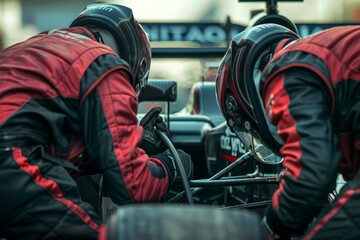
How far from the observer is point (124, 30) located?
10.3 ft

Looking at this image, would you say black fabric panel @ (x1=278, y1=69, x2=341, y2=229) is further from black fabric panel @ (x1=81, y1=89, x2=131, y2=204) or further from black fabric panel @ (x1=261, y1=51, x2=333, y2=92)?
black fabric panel @ (x1=81, y1=89, x2=131, y2=204)

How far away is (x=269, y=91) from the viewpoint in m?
2.56

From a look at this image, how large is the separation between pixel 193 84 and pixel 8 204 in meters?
3.87

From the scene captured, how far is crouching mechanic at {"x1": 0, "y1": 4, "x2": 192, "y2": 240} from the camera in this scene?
246 cm

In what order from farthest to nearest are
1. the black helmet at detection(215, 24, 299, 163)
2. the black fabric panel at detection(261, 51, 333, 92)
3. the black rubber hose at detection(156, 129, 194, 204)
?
the black helmet at detection(215, 24, 299, 163) → the black rubber hose at detection(156, 129, 194, 204) → the black fabric panel at detection(261, 51, 333, 92)

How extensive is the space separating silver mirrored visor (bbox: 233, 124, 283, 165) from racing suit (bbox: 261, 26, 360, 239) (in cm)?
82

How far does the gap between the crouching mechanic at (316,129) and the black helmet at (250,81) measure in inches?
17.8

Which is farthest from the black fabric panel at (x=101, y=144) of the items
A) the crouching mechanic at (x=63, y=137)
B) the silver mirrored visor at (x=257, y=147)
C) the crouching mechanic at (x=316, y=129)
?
the silver mirrored visor at (x=257, y=147)

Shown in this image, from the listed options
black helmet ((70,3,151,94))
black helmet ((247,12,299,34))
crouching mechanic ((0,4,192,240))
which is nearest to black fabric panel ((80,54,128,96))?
crouching mechanic ((0,4,192,240))

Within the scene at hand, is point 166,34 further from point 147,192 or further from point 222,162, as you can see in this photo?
point 147,192

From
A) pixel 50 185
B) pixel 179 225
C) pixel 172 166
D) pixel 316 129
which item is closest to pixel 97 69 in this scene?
pixel 50 185

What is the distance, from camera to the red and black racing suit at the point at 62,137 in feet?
8.07

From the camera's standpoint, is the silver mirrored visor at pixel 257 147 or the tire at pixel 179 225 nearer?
the tire at pixel 179 225

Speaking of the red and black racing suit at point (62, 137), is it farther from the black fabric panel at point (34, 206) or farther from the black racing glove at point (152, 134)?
the black racing glove at point (152, 134)
